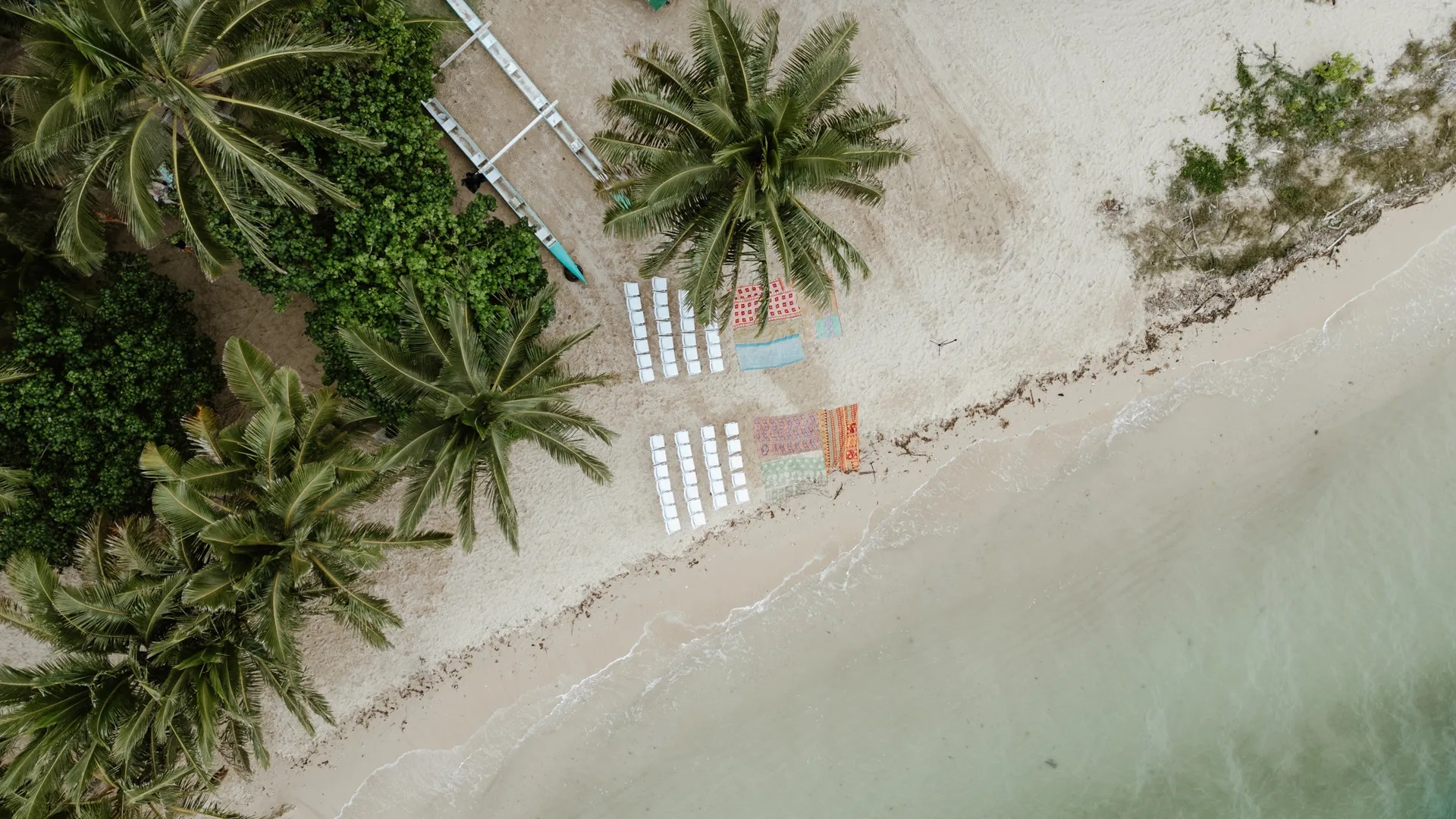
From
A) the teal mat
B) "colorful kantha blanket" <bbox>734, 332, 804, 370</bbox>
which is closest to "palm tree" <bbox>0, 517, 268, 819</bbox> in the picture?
"colorful kantha blanket" <bbox>734, 332, 804, 370</bbox>

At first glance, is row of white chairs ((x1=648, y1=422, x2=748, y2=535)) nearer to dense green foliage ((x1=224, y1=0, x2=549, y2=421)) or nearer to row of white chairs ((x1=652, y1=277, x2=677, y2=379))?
row of white chairs ((x1=652, y1=277, x2=677, y2=379))

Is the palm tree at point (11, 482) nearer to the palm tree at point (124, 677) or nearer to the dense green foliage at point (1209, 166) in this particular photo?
the palm tree at point (124, 677)

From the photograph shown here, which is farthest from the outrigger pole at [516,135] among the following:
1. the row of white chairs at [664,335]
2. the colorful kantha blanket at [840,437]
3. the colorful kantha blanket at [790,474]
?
the colorful kantha blanket at [840,437]

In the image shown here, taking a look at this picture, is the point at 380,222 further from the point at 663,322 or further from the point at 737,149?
the point at 737,149

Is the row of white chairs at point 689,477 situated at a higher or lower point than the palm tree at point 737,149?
lower

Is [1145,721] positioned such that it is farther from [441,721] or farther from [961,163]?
[441,721]

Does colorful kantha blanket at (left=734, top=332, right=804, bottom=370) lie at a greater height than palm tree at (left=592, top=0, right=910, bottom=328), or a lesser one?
lesser
